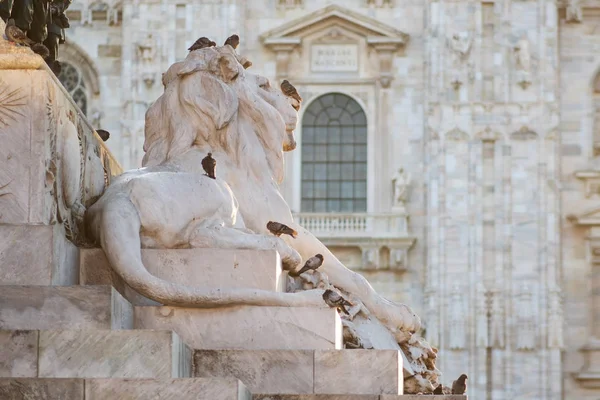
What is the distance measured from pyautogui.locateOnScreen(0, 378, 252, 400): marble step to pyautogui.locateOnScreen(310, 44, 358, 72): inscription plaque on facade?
88.0 ft

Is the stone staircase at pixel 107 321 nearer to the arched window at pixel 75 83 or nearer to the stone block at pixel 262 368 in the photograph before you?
the stone block at pixel 262 368

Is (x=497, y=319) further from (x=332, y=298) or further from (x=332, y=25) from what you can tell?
(x=332, y=298)

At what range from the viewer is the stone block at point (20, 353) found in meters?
6.82

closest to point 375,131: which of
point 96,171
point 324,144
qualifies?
point 324,144

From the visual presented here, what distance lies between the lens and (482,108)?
109ft

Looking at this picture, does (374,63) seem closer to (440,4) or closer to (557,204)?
(440,4)

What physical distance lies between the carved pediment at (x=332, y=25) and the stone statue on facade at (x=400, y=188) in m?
2.30

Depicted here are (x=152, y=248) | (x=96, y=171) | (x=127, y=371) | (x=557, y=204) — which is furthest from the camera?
(x=557, y=204)

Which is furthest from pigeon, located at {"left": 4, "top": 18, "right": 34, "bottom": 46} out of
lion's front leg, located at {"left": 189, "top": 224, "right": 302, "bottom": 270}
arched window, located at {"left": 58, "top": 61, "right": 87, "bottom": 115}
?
arched window, located at {"left": 58, "top": 61, "right": 87, "bottom": 115}

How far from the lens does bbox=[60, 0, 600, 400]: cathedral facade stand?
3278 cm

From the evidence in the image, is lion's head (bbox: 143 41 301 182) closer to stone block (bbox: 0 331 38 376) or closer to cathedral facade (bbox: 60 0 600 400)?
stone block (bbox: 0 331 38 376)

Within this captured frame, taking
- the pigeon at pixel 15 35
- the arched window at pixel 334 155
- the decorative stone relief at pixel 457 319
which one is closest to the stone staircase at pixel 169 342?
the pigeon at pixel 15 35

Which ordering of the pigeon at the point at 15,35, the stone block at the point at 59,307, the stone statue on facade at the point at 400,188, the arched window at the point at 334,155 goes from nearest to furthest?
1. the stone block at the point at 59,307
2. the pigeon at the point at 15,35
3. the stone statue on facade at the point at 400,188
4. the arched window at the point at 334,155

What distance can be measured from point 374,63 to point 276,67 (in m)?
1.68
